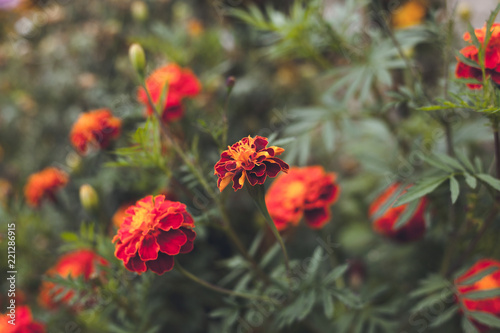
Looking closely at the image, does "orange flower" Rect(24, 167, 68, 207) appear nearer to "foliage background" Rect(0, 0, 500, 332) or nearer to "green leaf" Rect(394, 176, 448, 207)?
"foliage background" Rect(0, 0, 500, 332)

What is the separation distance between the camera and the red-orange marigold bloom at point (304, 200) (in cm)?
69

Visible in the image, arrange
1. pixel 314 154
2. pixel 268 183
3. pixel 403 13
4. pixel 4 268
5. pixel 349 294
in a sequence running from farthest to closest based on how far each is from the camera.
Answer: pixel 403 13 → pixel 314 154 → pixel 268 183 → pixel 4 268 → pixel 349 294

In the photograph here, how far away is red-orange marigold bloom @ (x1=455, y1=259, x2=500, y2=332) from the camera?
61 cm

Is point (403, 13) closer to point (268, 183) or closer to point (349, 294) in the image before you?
point (268, 183)

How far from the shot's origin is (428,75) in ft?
4.86

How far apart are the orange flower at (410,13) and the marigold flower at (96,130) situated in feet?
3.33

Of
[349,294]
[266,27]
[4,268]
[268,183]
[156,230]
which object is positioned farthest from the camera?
[268,183]

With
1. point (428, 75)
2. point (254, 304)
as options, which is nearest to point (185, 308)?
point (254, 304)

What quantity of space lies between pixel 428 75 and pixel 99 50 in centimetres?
109

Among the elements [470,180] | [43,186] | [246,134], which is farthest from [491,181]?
[43,186]

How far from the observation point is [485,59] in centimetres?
49

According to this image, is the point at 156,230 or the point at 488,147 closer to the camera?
the point at 156,230

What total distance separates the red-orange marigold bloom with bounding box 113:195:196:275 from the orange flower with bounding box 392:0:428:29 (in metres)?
1.15

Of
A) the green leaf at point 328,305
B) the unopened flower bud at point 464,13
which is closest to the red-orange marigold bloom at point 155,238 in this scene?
the green leaf at point 328,305
